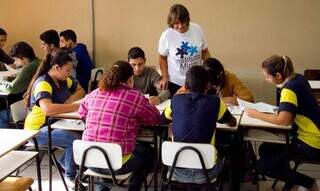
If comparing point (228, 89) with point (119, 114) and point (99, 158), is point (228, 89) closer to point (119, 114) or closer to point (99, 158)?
point (119, 114)

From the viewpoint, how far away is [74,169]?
320 centimetres

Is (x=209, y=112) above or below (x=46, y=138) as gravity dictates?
above

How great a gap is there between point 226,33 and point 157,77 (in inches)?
65.1

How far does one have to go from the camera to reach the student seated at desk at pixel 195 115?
8.23 ft

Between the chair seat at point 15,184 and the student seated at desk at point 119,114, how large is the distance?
0.45 metres

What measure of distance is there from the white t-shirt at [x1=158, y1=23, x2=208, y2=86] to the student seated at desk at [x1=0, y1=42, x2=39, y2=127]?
1287mm

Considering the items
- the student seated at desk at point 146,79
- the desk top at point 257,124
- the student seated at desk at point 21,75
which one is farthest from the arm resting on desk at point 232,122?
the student seated at desk at point 21,75

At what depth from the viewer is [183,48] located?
3.77 meters

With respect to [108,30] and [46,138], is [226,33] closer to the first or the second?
[108,30]

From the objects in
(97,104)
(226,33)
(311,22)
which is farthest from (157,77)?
(311,22)

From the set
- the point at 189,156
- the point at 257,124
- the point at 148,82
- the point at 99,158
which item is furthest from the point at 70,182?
the point at 257,124

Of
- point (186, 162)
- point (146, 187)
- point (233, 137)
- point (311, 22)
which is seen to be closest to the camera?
point (186, 162)

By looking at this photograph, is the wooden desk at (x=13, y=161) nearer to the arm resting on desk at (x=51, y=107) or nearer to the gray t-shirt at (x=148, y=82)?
the arm resting on desk at (x=51, y=107)

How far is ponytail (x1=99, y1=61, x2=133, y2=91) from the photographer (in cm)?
264
